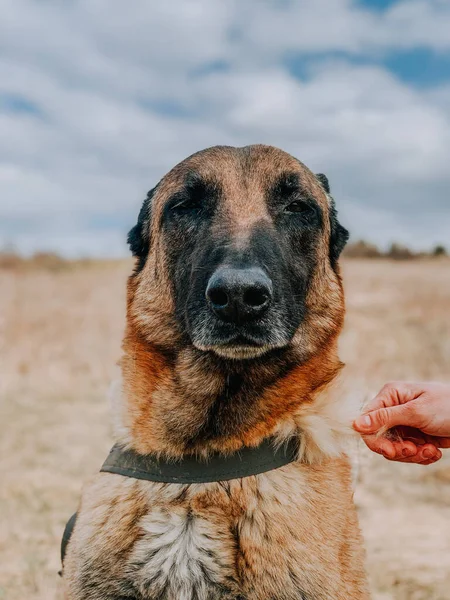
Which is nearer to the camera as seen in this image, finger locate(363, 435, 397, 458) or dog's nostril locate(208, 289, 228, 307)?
dog's nostril locate(208, 289, 228, 307)

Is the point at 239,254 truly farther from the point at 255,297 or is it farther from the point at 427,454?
the point at 427,454

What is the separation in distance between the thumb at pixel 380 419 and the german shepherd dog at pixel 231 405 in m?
0.15

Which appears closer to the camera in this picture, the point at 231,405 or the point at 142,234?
the point at 231,405

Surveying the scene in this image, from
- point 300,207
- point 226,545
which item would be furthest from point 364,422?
point 300,207

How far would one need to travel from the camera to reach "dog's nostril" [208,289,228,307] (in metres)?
2.77

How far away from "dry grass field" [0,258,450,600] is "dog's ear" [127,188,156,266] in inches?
56.3

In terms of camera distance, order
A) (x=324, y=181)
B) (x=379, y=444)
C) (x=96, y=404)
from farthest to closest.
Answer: (x=96, y=404) → (x=324, y=181) → (x=379, y=444)

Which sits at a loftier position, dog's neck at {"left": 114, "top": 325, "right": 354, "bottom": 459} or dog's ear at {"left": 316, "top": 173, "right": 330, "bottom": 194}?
dog's ear at {"left": 316, "top": 173, "right": 330, "bottom": 194}

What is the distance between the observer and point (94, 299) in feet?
60.0

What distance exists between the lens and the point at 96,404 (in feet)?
37.7

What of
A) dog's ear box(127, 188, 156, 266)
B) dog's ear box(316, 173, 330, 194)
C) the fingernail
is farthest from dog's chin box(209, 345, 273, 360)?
dog's ear box(316, 173, 330, 194)

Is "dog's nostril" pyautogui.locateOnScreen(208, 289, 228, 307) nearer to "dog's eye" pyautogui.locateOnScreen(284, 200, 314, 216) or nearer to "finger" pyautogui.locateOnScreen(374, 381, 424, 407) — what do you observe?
"finger" pyautogui.locateOnScreen(374, 381, 424, 407)

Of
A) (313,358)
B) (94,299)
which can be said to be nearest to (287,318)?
(313,358)

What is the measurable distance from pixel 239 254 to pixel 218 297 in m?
0.26
